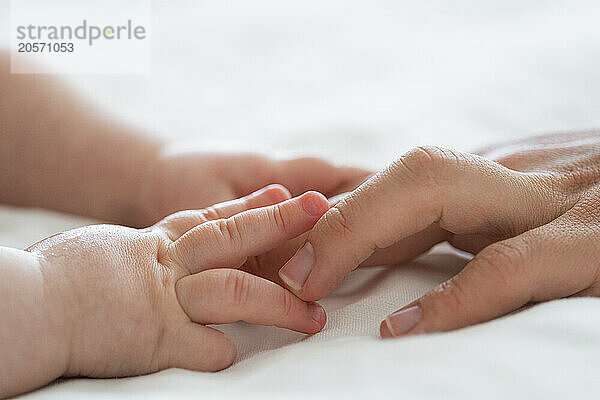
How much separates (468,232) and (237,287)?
247 millimetres

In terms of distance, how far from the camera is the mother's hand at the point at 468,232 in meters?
0.63

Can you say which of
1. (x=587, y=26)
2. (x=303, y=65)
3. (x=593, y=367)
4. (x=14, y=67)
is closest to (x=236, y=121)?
(x=303, y=65)

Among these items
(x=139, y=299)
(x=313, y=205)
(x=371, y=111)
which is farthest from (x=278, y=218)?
(x=371, y=111)

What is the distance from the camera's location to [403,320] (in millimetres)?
628

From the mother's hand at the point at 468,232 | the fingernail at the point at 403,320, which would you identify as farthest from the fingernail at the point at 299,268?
the fingernail at the point at 403,320

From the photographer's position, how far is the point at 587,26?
4.80 ft

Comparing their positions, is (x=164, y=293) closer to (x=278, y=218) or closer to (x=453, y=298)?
(x=278, y=218)

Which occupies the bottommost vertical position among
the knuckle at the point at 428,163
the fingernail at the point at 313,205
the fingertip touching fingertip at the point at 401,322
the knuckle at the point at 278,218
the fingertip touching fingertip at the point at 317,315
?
the fingertip touching fingertip at the point at 317,315

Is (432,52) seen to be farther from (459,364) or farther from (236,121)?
(459,364)

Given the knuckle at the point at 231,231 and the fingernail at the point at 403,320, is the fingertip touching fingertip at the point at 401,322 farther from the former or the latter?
the knuckle at the point at 231,231

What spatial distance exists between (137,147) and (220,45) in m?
0.53

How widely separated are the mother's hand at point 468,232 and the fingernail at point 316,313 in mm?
13

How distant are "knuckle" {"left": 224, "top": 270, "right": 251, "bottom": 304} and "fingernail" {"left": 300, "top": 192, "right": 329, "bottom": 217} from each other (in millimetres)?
100

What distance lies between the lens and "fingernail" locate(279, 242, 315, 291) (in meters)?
0.69
